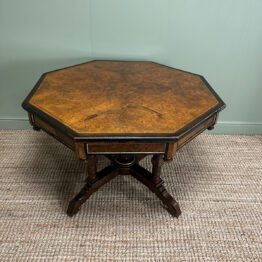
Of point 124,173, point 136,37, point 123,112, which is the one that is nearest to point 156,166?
point 124,173

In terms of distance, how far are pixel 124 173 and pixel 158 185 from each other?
200 millimetres

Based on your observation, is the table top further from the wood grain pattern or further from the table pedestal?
the table pedestal

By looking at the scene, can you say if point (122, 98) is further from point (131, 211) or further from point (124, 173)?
point (131, 211)

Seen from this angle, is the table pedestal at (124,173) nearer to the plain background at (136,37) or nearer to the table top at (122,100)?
the table top at (122,100)

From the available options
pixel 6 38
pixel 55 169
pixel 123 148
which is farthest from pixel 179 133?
pixel 6 38

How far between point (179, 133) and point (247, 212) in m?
0.71

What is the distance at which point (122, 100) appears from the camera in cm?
125

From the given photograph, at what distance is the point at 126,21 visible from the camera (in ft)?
5.29

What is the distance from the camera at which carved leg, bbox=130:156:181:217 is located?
1.35 metres

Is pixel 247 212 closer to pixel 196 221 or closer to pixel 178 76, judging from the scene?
pixel 196 221

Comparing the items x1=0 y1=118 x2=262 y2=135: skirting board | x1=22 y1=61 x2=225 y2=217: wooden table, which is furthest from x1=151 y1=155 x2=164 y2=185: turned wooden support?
x1=0 y1=118 x2=262 y2=135: skirting board

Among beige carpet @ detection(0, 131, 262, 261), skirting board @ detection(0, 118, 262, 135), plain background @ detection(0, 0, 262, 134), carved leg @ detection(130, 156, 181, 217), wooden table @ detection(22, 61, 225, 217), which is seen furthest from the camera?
skirting board @ detection(0, 118, 262, 135)

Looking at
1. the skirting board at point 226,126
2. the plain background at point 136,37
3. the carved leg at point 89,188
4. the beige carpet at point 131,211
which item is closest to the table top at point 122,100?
the plain background at point 136,37

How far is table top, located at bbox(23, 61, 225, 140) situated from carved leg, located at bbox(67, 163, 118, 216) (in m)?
0.29
